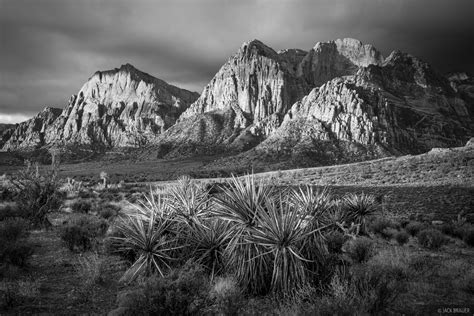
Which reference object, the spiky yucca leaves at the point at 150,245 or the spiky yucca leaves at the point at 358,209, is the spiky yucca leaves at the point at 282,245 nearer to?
the spiky yucca leaves at the point at 150,245

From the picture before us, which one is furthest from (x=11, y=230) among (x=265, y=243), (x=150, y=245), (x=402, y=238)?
(x=402, y=238)

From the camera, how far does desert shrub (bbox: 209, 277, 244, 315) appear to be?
5.94 meters

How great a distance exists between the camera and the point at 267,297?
22.5ft

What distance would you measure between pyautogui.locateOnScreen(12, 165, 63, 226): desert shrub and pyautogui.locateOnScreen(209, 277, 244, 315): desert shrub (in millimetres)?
13224

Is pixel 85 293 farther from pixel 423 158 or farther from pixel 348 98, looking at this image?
pixel 348 98

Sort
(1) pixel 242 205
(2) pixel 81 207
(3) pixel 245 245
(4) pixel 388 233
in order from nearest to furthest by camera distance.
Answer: (3) pixel 245 245, (1) pixel 242 205, (4) pixel 388 233, (2) pixel 81 207

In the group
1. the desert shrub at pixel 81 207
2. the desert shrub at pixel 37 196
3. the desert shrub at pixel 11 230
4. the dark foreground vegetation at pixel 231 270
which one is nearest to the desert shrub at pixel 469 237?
the dark foreground vegetation at pixel 231 270

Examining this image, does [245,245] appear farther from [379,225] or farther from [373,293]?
[379,225]

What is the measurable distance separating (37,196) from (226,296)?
15255 mm

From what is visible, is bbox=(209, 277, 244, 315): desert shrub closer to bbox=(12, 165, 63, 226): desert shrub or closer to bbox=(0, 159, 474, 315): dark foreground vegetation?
bbox=(0, 159, 474, 315): dark foreground vegetation

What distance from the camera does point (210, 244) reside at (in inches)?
311

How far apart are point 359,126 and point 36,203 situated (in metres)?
130

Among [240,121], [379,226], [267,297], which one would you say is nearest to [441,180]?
[379,226]

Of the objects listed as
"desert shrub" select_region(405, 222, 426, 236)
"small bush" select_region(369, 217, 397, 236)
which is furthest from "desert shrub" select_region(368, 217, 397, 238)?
"desert shrub" select_region(405, 222, 426, 236)
